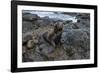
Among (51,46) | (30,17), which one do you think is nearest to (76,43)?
(51,46)

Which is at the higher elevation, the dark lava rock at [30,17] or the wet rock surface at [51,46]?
the dark lava rock at [30,17]

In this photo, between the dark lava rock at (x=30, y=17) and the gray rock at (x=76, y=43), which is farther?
the gray rock at (x=76, y=43)

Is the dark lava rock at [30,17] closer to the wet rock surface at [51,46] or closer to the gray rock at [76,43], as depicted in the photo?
the wet rock surface at [51,46]

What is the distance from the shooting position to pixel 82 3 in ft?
6.59

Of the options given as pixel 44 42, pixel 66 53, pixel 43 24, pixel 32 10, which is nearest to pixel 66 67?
pixel 66 53

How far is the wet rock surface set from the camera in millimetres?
1823

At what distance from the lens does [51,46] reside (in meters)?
1.89

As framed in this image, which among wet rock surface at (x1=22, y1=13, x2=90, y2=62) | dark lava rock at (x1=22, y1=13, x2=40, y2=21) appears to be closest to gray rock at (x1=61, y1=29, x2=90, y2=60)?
wet rock surface at (x1=22, y1=13, x2=90, y2=62)

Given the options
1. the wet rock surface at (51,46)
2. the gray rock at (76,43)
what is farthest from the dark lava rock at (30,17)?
the gray rock at (76,43)

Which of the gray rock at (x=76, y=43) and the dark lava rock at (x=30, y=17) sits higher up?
the dark lava rock at (x=30, y=17)

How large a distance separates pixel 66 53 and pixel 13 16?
2.09 ft

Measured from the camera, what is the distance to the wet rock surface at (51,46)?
182 cm

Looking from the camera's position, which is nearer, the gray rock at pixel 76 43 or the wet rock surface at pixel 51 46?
the wet rock surface at pixel 51 46

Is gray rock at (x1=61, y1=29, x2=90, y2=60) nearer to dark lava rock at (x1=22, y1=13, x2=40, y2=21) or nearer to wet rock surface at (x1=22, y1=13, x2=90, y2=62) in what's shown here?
wet rock surface at (x1=22, y1=13, x2=90, y2=62)
